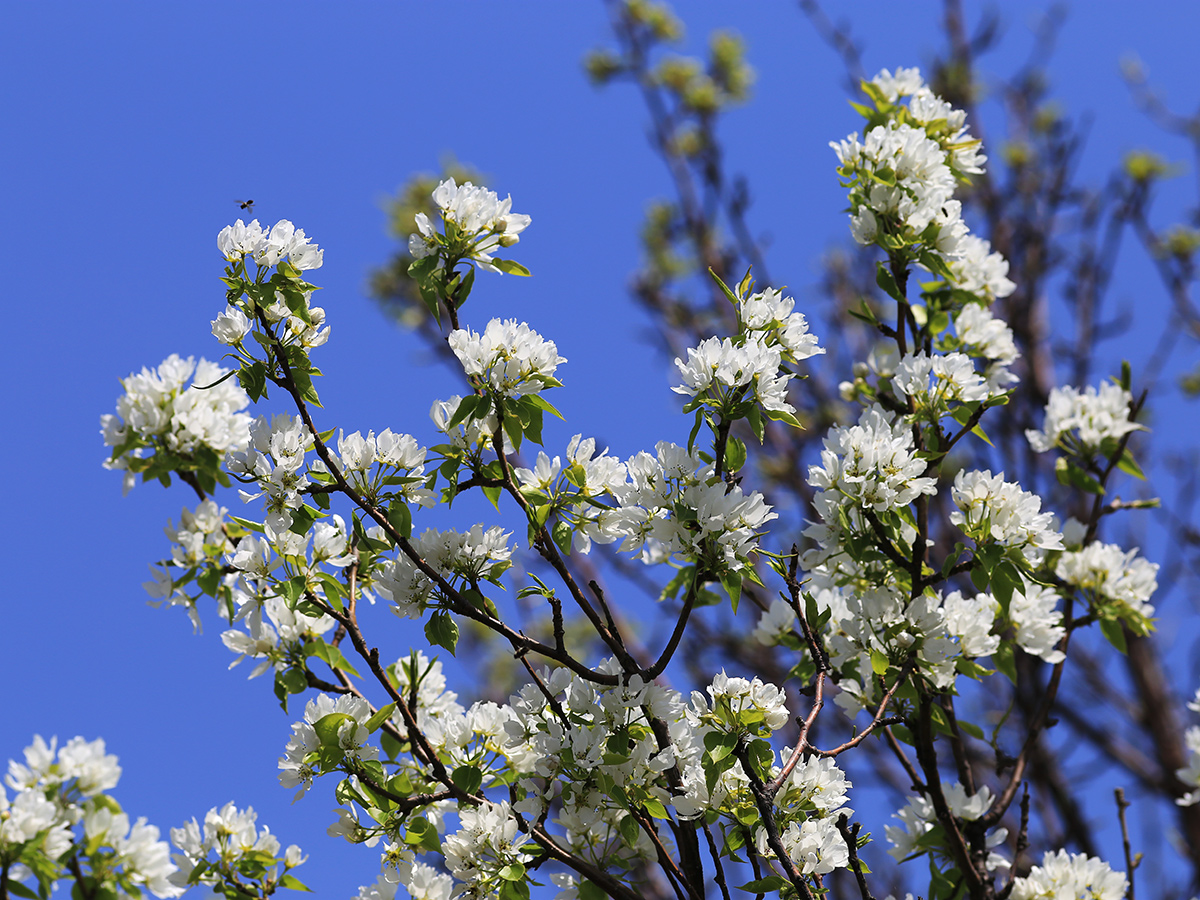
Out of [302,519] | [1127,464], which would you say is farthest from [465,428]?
[1127,464]

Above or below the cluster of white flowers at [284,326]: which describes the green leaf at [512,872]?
below

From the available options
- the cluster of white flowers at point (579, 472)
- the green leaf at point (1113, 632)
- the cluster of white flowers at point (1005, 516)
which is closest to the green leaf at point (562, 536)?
the cluster of white flowers at point (579, 472)

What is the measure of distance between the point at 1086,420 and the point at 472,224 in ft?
7.14

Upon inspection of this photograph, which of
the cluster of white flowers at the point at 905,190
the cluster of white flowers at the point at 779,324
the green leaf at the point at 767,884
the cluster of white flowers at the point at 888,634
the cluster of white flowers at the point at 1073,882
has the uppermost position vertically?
the cluster of white flowers at the point at 905,190

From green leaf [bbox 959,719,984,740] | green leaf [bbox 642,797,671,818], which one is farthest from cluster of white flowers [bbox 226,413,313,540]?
green leaf [bbox 959,719,984,740]

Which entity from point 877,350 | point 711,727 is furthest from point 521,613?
point 711,727

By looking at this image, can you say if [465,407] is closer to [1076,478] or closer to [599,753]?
[599,753]

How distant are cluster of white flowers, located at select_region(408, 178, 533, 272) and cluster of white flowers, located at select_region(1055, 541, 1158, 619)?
6.29ft

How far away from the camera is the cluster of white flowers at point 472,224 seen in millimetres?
2119

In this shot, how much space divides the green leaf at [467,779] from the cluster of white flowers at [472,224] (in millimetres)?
1134

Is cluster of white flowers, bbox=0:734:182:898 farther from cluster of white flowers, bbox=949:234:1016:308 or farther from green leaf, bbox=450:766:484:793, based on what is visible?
cluster of white flowers, bbox=949:234:1016:308

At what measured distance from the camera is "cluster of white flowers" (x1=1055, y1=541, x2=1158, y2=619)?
2775mm

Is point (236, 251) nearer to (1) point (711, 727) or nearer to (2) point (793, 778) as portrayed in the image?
(1) point (711, 727)

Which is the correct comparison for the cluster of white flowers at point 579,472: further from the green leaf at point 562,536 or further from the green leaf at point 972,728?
the green leaf at point 972,728
